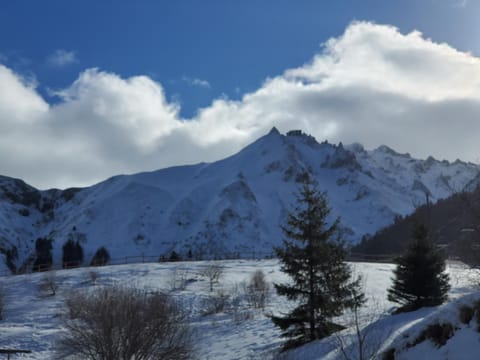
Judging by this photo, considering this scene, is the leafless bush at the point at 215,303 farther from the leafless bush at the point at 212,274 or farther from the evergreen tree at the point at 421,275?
the evergreen tree at the point at 421,275

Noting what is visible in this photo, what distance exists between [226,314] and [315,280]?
16.9 meters

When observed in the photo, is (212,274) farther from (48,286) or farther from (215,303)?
(48,286)

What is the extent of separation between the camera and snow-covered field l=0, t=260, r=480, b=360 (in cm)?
1717

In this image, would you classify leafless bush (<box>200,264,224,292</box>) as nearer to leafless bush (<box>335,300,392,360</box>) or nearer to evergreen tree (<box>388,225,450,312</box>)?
evergreen tree (<box>388,225,450,312</box>)

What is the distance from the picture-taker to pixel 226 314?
36719 millimetres

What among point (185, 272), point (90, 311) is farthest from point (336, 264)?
point (185, 272)

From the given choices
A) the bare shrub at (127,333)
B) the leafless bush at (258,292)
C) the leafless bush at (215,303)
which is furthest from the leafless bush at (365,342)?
the leafless bush at (215,303)

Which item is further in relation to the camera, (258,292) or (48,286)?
(48,286)

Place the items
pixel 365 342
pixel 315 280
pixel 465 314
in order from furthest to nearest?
1. pixel 315 280
2. pixel 365 342
3. pixel 465 314

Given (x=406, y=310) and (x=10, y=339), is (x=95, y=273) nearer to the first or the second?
(x=10, y=339)

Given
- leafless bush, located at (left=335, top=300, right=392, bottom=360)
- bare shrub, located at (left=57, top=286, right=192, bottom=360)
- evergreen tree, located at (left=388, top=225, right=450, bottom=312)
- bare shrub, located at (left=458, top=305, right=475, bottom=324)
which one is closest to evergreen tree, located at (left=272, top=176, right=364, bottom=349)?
leafless bush, located at (left=335, top=300, right=392, bottom=360)

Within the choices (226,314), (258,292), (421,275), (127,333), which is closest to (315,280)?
(421,275)

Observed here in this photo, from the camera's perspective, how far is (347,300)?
21.0 meters

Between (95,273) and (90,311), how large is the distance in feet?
104
